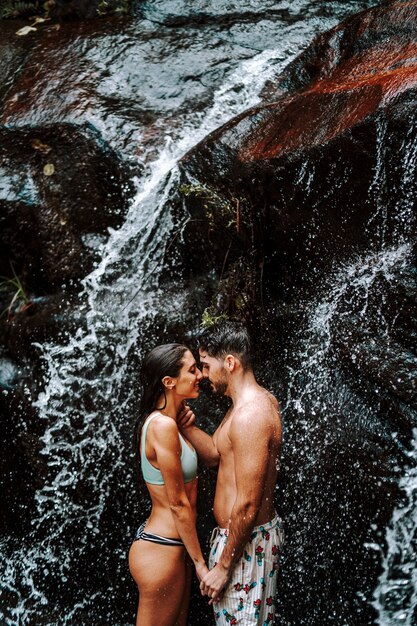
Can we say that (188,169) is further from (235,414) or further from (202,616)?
(202,616)

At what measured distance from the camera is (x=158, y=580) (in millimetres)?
3656

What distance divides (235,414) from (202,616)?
2.07 meters

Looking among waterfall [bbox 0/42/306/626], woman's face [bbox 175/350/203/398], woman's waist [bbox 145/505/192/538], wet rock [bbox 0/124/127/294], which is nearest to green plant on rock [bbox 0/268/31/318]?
wet rock [bbox 0/124/127/294]

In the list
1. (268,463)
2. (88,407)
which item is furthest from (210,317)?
(268,463)

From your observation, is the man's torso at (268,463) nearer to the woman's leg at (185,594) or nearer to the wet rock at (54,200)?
the woman's leg at (185,594)

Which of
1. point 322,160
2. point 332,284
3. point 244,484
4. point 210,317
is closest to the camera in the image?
point 244,484

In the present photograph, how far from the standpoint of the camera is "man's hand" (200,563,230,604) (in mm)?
3447

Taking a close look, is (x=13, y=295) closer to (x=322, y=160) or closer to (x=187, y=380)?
(x=187, y=380)

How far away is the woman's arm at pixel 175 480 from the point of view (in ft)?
11.8

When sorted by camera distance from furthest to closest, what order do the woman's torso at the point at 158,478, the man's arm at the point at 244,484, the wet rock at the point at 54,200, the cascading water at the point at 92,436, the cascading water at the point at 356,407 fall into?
the wet rock at the point at 54,200
the cascading water at the point at 92,436
the cascading water at the point at 356,407
the woman's torso at the point at 158,478
the man's arm at the point at 244,484

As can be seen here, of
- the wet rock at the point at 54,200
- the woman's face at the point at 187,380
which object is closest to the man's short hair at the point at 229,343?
the woman's face at the point at 187,380

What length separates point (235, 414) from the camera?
3539 mm

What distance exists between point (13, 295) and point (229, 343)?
2.86 meters

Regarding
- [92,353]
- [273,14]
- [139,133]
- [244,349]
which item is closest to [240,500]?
[244,349]
